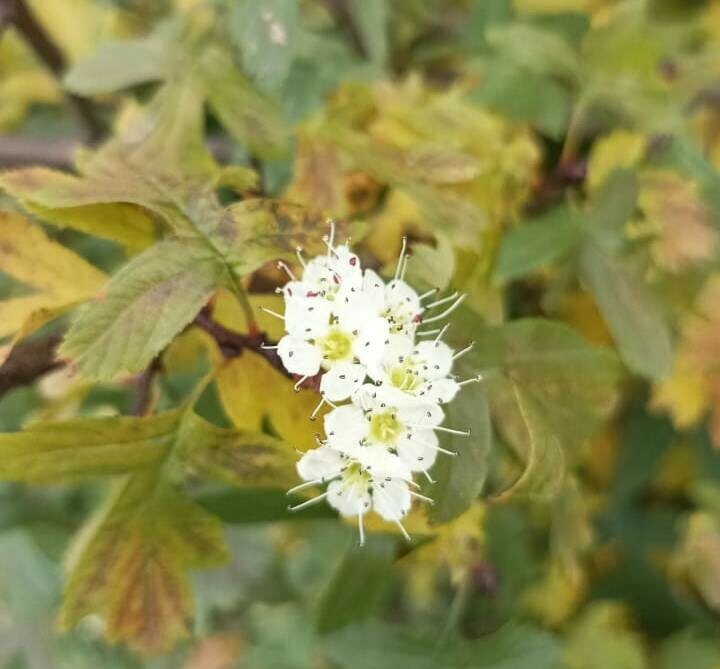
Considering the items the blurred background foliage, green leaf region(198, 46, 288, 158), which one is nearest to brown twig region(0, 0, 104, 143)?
the blurred background foliage

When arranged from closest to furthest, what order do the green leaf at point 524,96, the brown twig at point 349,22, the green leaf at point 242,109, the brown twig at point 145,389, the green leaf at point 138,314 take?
1. the green leaf at point 138,314
2. the brown twig at point 145,389
3. the green leaf at point 242,109
4. the green leaf at point 524,96
5. the brown twig at point 349,22

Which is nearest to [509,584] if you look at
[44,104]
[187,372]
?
[187,372]

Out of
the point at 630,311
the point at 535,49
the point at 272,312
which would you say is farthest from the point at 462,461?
the point at 535,49

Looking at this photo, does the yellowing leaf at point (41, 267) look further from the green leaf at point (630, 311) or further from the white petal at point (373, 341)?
the green leaf at point (630, 311)

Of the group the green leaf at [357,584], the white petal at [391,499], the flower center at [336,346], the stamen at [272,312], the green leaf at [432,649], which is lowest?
the green leaf at [432,649]

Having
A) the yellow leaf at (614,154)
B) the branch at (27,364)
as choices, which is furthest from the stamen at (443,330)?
the yellow leaf at (614,154)
